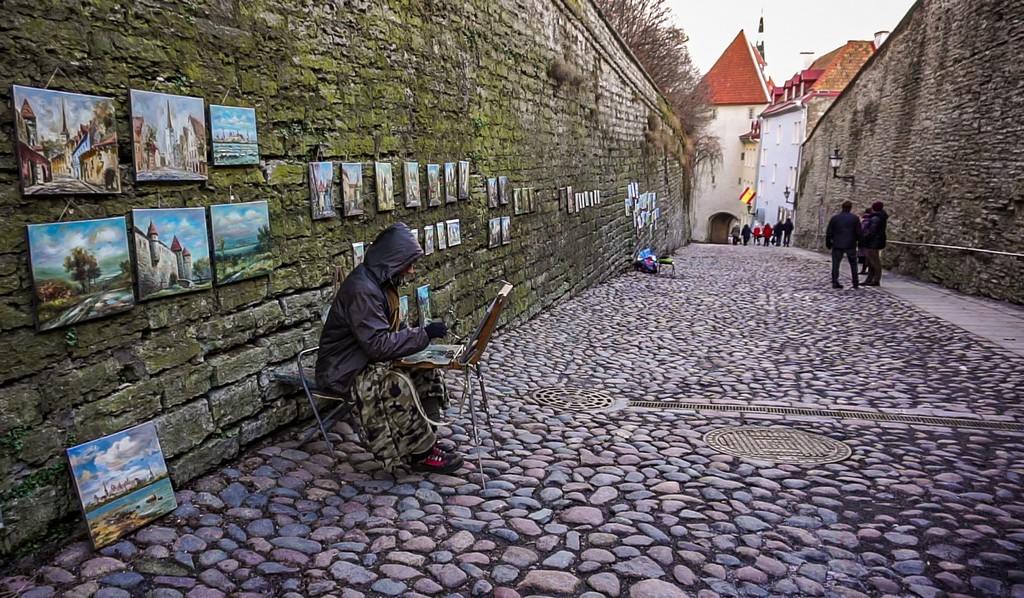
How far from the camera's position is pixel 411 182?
6.60 meters

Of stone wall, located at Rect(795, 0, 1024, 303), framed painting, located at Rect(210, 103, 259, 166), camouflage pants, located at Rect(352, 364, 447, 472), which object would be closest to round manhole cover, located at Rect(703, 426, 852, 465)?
camouflage pants, located at Rect(352, 364, 447, 472)

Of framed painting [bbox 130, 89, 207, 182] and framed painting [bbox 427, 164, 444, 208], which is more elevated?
framed painting [bbox 130, 89, 207, 182]

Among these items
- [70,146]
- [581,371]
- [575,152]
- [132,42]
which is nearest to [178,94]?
[132,42]

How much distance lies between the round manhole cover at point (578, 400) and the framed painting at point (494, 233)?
8.41ft

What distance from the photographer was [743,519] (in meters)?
3.99

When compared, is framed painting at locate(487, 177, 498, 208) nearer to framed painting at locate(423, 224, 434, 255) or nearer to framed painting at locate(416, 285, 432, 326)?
framed painting at locate(423, 224, 434, 255)

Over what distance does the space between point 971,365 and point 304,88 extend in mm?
7159

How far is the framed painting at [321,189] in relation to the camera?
517 cm

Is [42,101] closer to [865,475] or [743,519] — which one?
[743,519]

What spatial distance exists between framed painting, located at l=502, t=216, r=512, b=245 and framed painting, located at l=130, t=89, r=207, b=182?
16.8 feet

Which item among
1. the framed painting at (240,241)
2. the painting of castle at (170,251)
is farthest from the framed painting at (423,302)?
the painting of castle at (170,251)

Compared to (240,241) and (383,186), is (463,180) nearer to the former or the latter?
(383,186)

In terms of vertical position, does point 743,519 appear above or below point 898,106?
below

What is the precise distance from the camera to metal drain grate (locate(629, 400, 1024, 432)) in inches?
222
